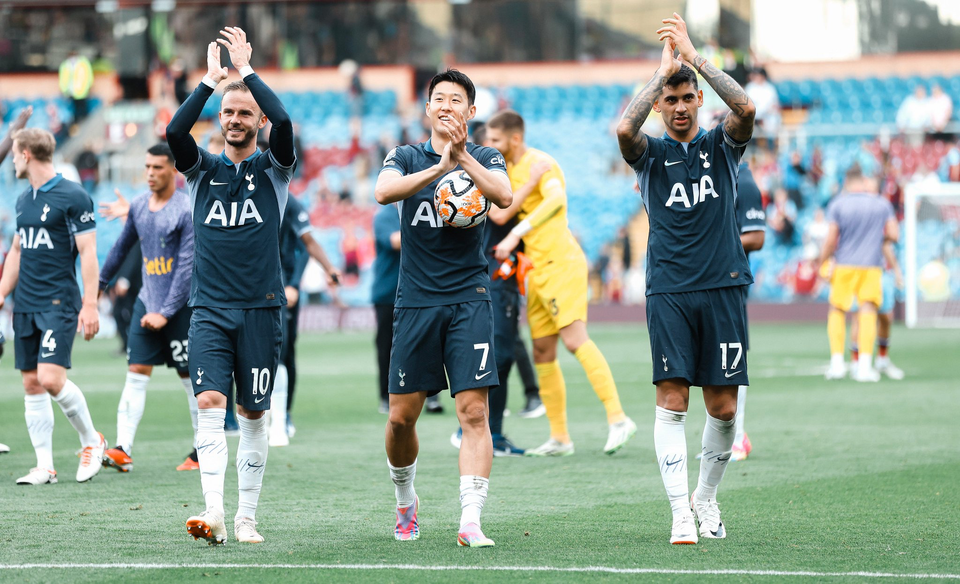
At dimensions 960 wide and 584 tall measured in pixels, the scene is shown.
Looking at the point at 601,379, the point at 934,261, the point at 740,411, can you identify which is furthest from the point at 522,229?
the point at 934,261

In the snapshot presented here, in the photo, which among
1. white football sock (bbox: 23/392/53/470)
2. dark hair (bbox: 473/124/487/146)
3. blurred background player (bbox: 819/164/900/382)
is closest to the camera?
white football sock (bbox: 23/392/53/470)

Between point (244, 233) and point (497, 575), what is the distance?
82.1 inches

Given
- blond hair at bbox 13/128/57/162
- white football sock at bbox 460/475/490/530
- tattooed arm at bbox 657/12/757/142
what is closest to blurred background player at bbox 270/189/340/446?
blond hair at bbox 13/128/57/162

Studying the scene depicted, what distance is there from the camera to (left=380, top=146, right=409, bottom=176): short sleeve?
536 cm

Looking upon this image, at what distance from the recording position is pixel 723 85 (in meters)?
5.34

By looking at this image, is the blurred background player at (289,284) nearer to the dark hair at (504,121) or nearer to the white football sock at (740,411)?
the dark hair at (504,121)

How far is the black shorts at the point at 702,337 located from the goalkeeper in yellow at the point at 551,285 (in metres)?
2.92

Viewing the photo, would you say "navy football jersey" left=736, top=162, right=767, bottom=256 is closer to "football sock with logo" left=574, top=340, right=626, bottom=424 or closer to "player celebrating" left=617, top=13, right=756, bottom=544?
"football sock with logo" left=574, top=340, right=626, bottom=424

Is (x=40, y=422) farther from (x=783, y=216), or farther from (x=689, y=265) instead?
(x=783, y=216)

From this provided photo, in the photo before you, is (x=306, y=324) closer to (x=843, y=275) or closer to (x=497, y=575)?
(x=843, y=275)

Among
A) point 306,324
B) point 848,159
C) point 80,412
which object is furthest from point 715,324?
point 848,159

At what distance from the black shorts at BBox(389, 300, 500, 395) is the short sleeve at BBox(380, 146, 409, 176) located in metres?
0.66

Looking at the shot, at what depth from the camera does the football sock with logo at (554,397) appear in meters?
8.59

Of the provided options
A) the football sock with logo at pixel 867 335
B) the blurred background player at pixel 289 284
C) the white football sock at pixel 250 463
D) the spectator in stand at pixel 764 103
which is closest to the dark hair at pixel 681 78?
the white football sock at pixel 250 463
